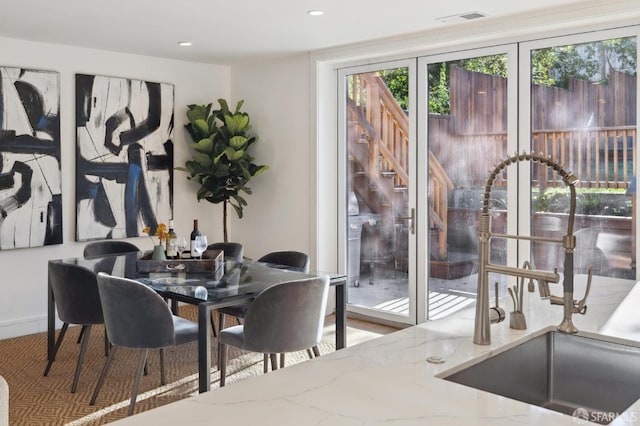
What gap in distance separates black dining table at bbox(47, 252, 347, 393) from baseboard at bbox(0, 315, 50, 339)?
1.16 m

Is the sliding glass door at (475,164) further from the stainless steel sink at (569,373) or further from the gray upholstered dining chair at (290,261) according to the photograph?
the stainless steel sink at (569,373)

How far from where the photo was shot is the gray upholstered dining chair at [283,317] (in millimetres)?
3393

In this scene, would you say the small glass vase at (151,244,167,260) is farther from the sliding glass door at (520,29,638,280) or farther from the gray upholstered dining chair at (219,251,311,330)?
the sliding glass door at (520,29,638,280)

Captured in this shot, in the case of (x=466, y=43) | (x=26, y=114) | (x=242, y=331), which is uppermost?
(x=466, y=43)

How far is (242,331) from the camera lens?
360 cm

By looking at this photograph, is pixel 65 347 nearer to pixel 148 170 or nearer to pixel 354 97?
pixel 148 170

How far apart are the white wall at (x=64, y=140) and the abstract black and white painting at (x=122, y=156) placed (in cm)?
8

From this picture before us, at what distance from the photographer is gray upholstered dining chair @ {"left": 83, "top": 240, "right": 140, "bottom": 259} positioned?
507 cm

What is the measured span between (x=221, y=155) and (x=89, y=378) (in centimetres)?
256

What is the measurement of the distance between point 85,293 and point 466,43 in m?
3.42

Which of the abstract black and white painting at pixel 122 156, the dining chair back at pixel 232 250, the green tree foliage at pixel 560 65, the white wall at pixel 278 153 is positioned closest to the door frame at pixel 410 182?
the green tree foliage at pixel 560 65

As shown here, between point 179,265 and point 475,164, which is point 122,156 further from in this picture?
point 475,164

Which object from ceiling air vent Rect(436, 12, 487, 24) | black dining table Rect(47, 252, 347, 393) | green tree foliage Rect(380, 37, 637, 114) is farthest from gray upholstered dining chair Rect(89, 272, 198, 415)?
green tree foliage Rect(380, 37, 637, 114)

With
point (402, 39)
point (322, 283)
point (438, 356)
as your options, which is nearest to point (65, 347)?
point (322, 283)
